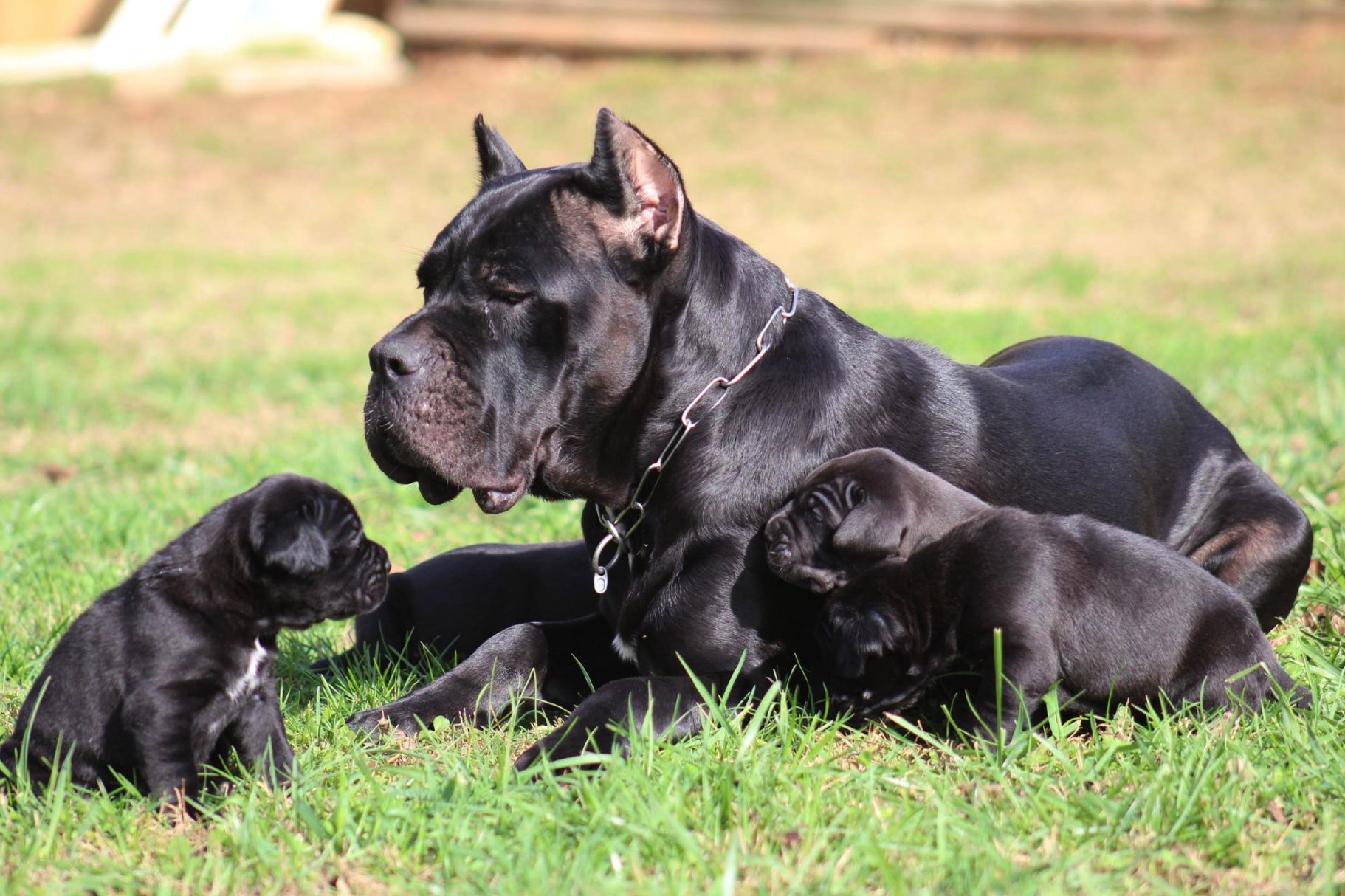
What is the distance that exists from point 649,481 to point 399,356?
2.54ft

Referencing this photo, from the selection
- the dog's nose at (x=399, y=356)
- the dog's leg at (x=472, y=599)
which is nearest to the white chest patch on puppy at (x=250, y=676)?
the dog's nose at (x=399, y=356)

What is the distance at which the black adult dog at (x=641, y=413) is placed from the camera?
372cm

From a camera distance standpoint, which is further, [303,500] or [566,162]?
[566,162]

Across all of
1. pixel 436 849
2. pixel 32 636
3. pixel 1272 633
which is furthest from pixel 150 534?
pixel 1272 633

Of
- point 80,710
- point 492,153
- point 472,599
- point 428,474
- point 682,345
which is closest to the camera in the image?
point 80,710

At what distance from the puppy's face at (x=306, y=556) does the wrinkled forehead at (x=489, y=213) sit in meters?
0.78

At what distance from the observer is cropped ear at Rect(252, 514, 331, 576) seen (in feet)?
10.7

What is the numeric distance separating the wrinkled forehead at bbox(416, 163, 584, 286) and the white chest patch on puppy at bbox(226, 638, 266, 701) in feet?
3.69

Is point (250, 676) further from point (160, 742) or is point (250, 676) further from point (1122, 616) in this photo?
point (1122, 616)

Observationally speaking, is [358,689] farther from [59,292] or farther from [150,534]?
[59,292]

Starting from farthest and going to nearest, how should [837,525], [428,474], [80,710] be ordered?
[428,474]
[837,525]
[80,710]

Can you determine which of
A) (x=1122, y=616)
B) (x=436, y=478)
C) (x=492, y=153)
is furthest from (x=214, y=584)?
(x=1122, y=616)

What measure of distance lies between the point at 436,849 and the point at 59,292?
12.5 m

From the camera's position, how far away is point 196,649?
10.8 ft
